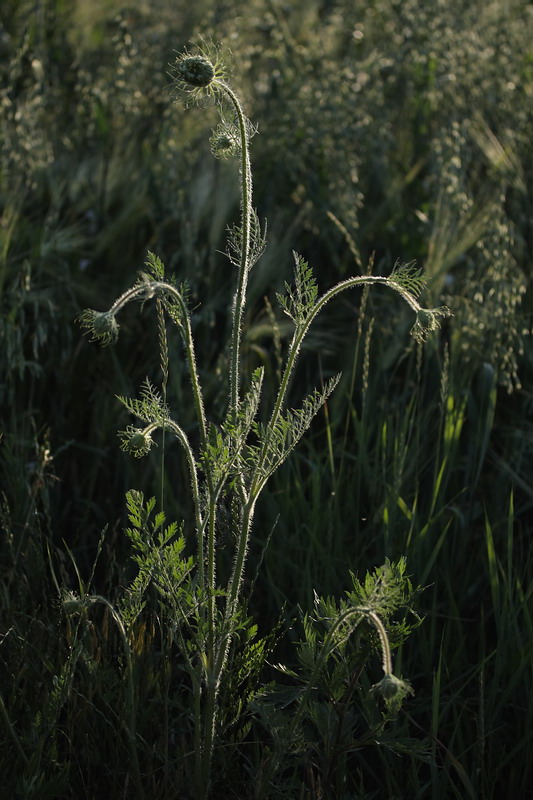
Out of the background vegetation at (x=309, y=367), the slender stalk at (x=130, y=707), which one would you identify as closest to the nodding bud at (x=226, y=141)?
the background vegetation at (x=309, y=367)

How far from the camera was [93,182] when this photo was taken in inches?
107

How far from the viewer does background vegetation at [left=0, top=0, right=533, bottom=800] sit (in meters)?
1.43

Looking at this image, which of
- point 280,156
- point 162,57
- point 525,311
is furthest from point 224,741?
point 162,57

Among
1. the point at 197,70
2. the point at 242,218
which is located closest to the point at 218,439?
the point at 242,218

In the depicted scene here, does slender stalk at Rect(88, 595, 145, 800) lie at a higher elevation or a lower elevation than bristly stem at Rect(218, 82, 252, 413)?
lower

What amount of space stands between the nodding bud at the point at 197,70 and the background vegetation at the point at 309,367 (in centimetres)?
34

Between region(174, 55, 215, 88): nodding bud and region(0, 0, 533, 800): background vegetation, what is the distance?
1.10ft

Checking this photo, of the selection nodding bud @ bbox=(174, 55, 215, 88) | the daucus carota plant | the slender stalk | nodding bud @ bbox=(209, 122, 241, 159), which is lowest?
the slender stalk

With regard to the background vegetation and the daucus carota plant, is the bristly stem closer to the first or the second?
the daucus carota plant

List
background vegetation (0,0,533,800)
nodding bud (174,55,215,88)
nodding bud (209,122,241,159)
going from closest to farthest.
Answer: nodding bud (174,55,215,88), nodding bud (209,122,241,159), background vegetation (0,0,533,800)

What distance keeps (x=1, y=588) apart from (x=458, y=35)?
221 centimetres

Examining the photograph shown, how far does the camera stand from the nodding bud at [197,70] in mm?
1102

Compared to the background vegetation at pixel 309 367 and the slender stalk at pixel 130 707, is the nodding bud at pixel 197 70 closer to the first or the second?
the background vegetation at pixel 309 367

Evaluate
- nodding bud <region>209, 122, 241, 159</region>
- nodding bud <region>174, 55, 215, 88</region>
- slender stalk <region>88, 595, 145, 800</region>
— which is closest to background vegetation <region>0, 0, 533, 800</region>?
slender stalk <region>88, 595, 145, 800</region>
